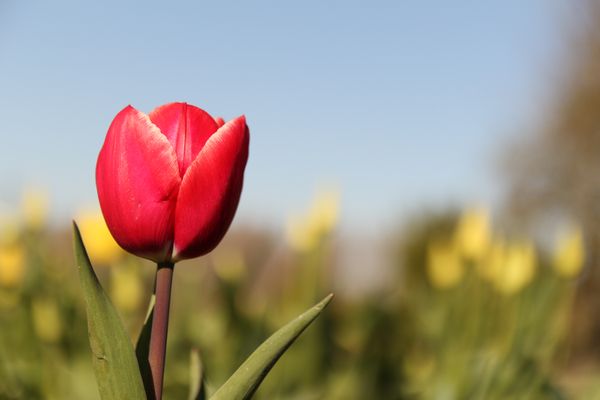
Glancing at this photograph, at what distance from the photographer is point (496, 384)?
1745 millimetres

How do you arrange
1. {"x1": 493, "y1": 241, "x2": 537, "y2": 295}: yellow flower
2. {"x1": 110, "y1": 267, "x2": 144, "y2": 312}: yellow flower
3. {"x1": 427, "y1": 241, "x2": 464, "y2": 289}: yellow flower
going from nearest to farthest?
{"x1": 110, "y1": 267, "x2": 144, "y2": 312}: yellow flower → {"x1": 493, "y1": 241, "x2": 537, "y2": 295}: yellow flower → {"x1": 427, "y1": 241, "x2": 464, "y2": 289}: yellow flower

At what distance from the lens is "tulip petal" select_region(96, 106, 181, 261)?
47 centimetres

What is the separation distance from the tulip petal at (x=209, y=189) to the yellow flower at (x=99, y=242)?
1.20m

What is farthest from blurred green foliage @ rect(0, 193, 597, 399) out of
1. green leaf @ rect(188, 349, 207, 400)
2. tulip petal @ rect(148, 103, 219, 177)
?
tulip petal @ rect(148, 103, 219, 177)

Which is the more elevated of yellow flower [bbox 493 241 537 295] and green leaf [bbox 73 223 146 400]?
green leaf [bbox 73 223 146 400]

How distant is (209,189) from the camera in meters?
0.47

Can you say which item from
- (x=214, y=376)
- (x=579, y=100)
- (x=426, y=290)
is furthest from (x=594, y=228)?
(x=214, y=376)

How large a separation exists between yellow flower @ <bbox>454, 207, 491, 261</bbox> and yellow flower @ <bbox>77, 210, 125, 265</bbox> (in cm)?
78

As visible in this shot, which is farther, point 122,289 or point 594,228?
point 594,228

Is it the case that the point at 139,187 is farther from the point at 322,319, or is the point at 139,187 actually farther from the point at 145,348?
the point at 322,319

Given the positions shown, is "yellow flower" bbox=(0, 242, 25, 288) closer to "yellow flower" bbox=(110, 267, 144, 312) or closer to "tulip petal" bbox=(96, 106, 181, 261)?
"yellow flower" bbox=(110, 267, 144, 312)

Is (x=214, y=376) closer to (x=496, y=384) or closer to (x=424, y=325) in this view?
(x=496, y=384)

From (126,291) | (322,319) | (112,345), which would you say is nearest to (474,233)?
(322,319)

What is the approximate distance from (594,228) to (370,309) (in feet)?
22.4
